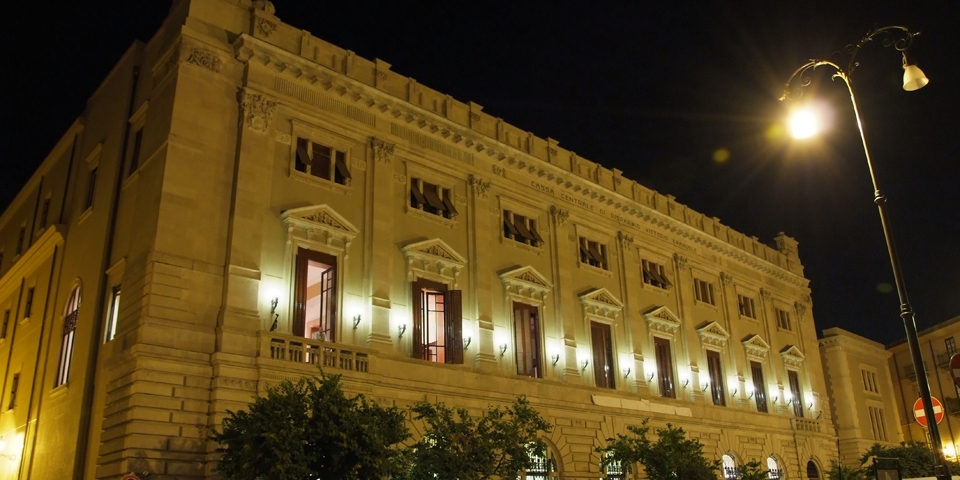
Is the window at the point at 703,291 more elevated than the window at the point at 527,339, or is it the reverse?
the window at the point at 703,291

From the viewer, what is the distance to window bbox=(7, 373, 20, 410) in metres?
30.3

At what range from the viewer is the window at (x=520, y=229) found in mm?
32281

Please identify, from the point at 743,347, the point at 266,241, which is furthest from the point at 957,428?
the point at 266,241

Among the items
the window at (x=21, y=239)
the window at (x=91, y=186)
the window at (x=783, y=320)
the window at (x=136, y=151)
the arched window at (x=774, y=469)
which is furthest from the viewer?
the window at (x=783, y=320)

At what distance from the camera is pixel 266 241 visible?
24.1m

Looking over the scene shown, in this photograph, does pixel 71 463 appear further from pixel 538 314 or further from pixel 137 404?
pixel 538 314

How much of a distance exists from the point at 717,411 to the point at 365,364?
2110cm

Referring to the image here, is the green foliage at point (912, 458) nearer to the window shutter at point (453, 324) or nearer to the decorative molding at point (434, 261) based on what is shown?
the window shutter at point (453, 324)

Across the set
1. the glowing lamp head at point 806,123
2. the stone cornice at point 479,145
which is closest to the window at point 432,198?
the stone cornice at point 479,145

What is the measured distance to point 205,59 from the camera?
24484 mm

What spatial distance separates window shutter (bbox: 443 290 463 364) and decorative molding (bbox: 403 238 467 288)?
2.44 ft

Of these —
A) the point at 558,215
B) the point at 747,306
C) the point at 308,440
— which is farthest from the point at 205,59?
the point at 747,306

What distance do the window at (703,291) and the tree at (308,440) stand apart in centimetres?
2689

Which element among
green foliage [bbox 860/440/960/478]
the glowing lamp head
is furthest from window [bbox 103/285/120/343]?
green foliage [bbox 860/440/960/478]
